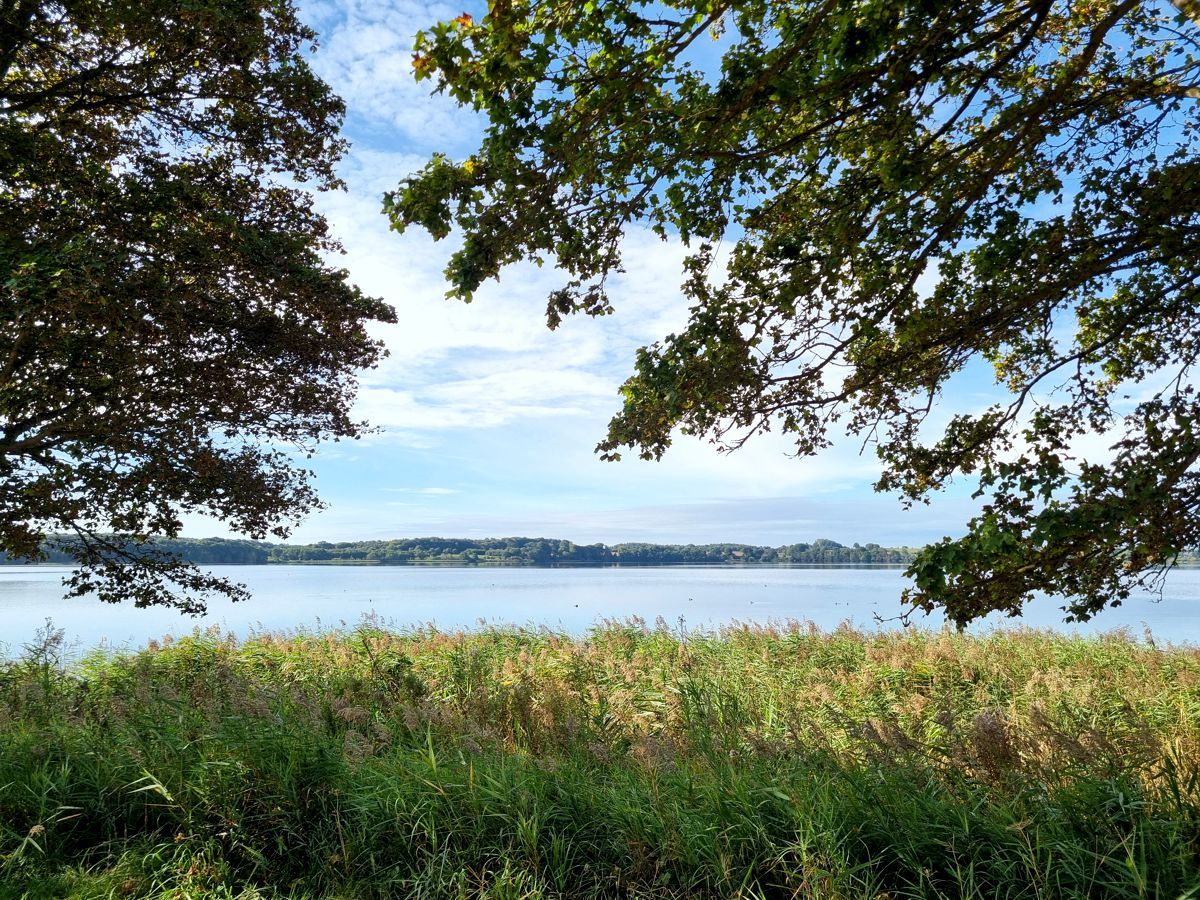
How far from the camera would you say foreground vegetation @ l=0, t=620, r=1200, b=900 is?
4113 mm

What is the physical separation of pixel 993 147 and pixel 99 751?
9466mm

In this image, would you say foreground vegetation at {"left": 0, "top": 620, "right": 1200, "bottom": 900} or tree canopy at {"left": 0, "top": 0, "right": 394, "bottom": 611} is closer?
foreground vegetation at {"left": 0, "top": 620, "right": 1200, "bottom": 900}

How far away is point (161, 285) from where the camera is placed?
7465mm

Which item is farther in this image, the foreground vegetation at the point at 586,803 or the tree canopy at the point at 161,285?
the tree canopy at the point at 161,285

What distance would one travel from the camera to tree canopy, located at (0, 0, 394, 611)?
7.91 m

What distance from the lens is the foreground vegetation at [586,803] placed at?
13.5 ft

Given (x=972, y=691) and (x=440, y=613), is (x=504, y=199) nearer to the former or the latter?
(x=972, y=691)

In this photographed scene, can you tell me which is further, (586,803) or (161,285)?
(161,285)

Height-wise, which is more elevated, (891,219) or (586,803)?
(891,219)

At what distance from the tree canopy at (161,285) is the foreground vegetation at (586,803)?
9.32ft

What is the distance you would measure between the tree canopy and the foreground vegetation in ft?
9.32

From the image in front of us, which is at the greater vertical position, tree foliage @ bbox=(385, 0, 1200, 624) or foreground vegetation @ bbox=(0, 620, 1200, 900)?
tree foliage @ bbox=(385, 0, 1200, 624)

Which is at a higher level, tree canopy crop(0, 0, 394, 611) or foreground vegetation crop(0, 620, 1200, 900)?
tree canopy crop(0, 0, 394, 611)

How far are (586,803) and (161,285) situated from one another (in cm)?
680
